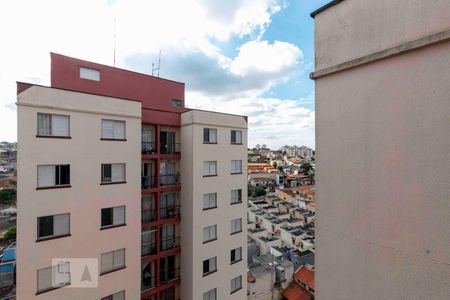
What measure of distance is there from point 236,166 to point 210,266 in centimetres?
548

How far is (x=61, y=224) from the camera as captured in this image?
26.3 ft

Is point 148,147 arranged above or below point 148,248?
above

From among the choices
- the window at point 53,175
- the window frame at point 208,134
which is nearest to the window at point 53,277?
the window at point 53,175

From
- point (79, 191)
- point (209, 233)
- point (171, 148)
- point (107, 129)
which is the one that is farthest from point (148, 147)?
point (209, 233)

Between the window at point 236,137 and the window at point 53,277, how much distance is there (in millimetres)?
9191

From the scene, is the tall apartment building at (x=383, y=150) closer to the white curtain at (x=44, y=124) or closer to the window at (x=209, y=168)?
the white curtain at (x=44, y=124)

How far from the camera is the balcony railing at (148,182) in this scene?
10891 mm

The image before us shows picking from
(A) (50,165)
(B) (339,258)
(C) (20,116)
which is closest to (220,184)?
(A) (50,165)

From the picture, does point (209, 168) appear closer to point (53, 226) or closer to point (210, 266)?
point (210, 266)

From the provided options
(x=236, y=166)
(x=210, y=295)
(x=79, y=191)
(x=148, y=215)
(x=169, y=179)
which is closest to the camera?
(x=79, y=191)

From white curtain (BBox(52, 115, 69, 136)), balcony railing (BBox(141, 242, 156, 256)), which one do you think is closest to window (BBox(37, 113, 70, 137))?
white curtain (BBox(52, 115, 69, 136))

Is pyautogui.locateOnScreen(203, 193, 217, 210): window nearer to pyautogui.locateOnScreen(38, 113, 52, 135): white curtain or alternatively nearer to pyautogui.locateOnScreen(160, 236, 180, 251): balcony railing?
pyautogui.locateOnScreen(160, 236, 180, 251): balcony railing

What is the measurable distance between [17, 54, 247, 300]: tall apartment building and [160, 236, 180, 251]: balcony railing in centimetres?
5

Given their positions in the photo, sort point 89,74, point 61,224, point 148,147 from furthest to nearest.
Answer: point 148,147 < point 89,74 < point 61,224
